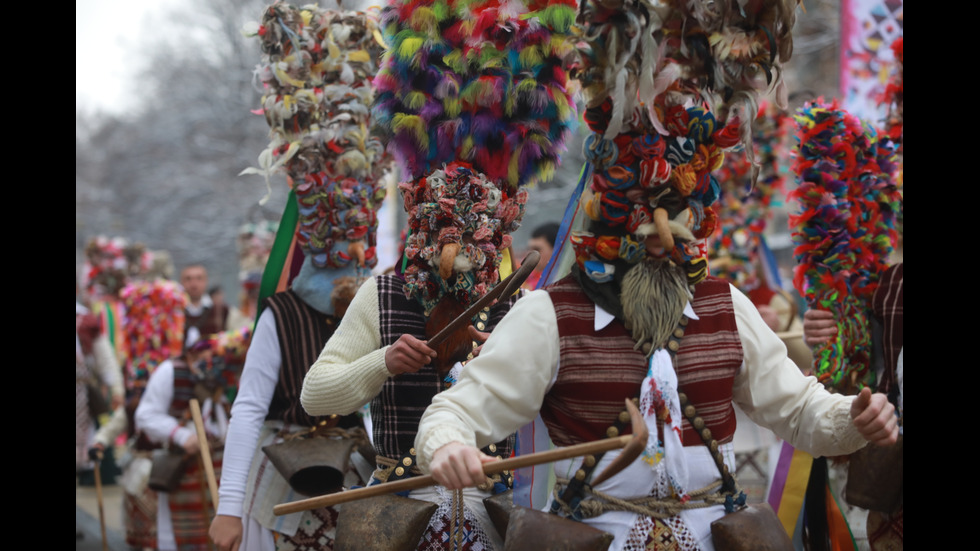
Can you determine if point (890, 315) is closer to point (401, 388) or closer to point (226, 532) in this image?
point (401, 388)

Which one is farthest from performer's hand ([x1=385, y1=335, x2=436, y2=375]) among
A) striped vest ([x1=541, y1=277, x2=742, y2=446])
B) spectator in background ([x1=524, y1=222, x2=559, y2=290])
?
spectator in background ([x1=524, y1=222, x2=559, y2=290])

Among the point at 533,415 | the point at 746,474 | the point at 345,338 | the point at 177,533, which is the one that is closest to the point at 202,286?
the point at 177,533

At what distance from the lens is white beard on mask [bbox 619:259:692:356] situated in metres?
2.54

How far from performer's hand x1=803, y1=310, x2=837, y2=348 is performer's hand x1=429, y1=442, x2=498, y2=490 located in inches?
99.6

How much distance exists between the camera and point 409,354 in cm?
297

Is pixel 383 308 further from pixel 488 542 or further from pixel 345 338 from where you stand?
pixel 488 542

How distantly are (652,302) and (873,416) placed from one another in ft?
1.99

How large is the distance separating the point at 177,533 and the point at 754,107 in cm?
503

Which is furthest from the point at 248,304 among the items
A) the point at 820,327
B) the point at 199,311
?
the point at 820,327

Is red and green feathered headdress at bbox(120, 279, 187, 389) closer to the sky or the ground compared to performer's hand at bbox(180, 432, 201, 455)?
closer to the sky

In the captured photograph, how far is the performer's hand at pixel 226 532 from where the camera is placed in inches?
149

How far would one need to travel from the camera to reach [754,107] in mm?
2672

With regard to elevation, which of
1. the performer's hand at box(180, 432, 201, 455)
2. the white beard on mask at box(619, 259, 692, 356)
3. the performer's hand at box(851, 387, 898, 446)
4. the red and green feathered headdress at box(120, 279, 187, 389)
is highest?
the white beard on mask at box(619, 259, 692, 356)

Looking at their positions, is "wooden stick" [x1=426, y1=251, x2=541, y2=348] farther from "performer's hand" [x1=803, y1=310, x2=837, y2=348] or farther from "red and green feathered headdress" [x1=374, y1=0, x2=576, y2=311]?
"performer's hand" [x1=803, y1=310, x2=837, y2=348]
